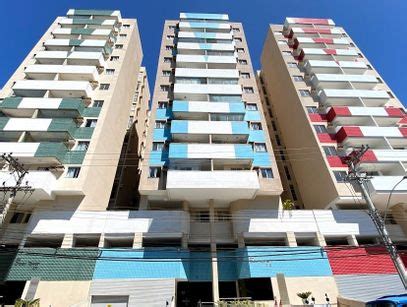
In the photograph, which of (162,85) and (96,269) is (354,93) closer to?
(162,85)

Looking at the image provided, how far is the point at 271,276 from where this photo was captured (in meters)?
22.9

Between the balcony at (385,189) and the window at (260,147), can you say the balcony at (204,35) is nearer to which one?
the window at (260,147)

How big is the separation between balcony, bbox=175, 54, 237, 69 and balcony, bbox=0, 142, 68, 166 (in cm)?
1971

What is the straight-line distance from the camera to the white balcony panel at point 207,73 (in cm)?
3550

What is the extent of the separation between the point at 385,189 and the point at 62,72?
3848cm

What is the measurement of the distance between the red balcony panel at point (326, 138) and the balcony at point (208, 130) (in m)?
9.16

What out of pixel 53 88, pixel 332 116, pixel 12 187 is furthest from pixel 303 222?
pixel 53 88

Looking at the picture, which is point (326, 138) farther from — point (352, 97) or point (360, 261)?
point (360, 261)

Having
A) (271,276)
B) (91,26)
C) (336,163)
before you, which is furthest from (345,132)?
(91,26)

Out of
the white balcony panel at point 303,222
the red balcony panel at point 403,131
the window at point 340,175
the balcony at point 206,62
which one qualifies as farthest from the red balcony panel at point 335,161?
the balcony at point 206,62

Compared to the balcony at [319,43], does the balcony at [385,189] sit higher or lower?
lower

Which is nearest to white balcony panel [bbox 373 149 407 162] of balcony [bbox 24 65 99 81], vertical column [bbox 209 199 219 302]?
vertical column [bbox 209 199 219 302]

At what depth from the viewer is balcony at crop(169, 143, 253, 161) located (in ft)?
88.0

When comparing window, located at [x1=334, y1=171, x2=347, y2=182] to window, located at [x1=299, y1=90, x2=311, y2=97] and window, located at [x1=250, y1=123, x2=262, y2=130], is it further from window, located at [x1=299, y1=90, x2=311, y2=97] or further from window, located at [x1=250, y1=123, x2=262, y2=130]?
window, located at [x1=299, y1=90, x2=311, y2=97]
